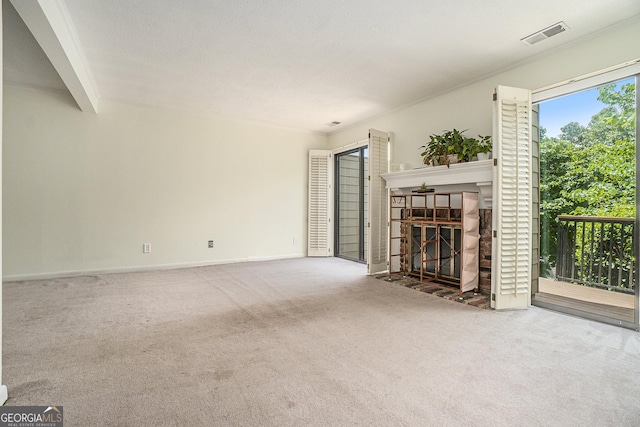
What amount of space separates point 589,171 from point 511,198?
3.27ft

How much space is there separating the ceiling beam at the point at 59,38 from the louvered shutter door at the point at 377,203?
351cm

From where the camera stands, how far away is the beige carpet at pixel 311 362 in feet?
4.94

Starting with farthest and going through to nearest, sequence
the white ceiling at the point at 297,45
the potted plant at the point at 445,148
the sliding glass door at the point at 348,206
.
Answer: the sliding glass door at the point at 348,206 < the potted plant at the point at 445,148 < the white ceiling at the point at 297,45

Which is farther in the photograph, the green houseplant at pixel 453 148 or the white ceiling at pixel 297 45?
the green houseplant at pixel 453 148

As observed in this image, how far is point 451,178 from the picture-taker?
368 cm

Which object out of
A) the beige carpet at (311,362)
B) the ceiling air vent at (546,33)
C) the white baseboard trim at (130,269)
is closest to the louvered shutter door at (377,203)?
the beige carpet at (311,362)

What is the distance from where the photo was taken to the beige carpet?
1.51 meters

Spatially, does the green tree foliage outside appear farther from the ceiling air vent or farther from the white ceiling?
the white ceiling

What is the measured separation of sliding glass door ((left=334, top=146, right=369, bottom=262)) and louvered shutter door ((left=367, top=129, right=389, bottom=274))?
1106mm

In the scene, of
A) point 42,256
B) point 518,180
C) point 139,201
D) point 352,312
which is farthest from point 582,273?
point 42,256

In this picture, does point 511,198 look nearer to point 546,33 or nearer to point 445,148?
point 445,148

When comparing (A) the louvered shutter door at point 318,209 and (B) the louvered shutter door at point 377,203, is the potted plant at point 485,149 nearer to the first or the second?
(B) the louvered shutter door at point 377,203

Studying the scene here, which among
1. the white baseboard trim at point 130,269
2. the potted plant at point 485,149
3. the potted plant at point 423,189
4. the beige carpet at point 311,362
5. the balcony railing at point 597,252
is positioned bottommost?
the beige carpet at point 311,362

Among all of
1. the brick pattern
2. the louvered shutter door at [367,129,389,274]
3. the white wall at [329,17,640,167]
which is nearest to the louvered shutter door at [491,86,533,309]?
the brick pattern
